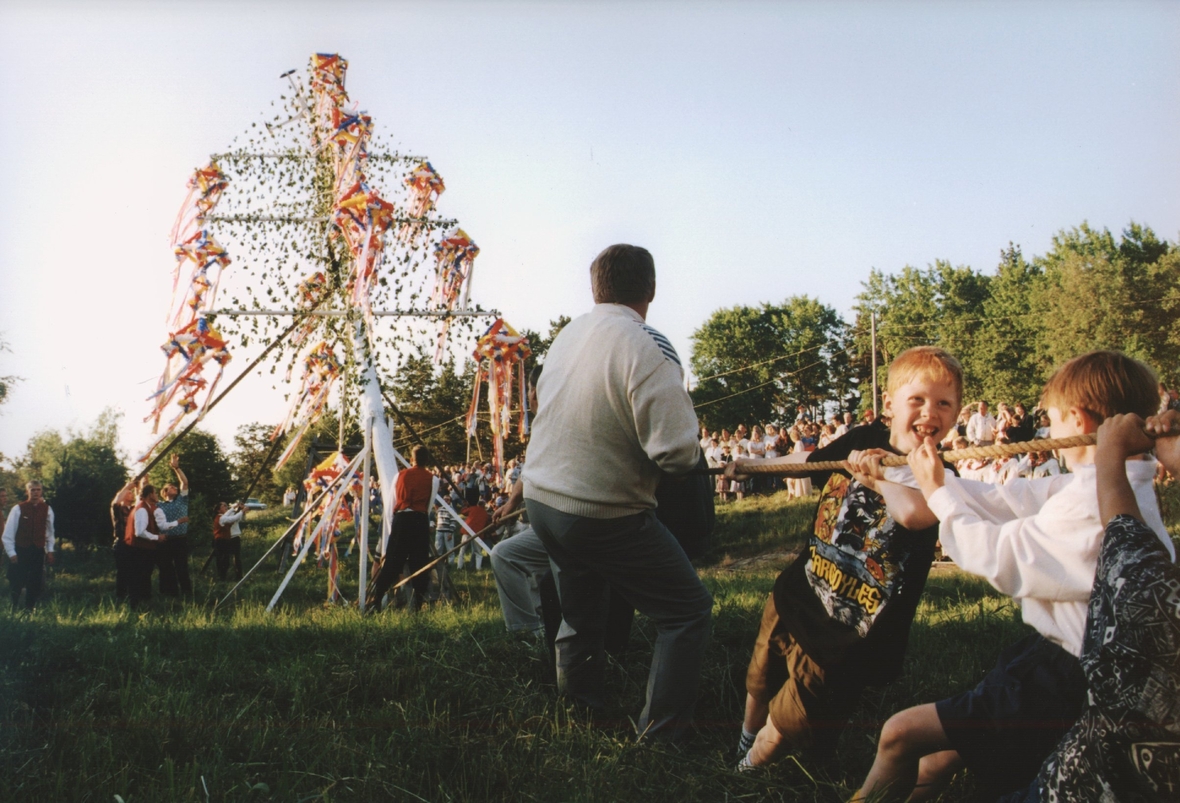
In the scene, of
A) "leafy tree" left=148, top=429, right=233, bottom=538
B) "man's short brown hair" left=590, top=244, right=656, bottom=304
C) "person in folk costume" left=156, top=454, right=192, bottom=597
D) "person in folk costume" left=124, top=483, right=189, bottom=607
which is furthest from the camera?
"leafy tree" left=148, top=429, right=233, bottom=538

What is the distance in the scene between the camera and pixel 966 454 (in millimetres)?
2520

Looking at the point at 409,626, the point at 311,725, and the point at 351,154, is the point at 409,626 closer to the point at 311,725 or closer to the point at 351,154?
the point at 311,725

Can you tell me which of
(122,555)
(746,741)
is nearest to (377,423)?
(122,555)

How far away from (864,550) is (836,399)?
58.3 m

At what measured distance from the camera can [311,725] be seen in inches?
147

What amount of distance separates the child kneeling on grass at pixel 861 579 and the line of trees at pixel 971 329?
68.5 feet

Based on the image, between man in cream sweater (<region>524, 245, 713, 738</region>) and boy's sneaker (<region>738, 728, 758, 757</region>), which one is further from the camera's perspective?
boy's sneaker (<region>738, 728, 758, 757</region>)

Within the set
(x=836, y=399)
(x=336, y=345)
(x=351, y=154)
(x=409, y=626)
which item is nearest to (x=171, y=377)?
(x=336, y=345)

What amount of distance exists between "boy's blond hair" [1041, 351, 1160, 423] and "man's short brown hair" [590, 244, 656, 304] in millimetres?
1651

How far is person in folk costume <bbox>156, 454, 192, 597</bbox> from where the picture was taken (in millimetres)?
11461

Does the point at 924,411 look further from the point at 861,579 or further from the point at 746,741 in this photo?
the point at 746,741

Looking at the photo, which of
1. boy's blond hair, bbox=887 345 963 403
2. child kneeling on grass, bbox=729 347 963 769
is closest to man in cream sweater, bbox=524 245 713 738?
child kneeling on grass, bbox=729 347 963 769

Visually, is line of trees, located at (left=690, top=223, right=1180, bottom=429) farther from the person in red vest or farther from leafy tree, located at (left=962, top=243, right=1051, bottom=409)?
the person in red vest

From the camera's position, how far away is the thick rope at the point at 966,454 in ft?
7.04
